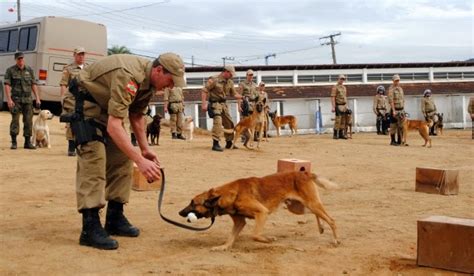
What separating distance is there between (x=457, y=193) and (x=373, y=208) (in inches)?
81.0

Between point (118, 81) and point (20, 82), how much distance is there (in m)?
8.85

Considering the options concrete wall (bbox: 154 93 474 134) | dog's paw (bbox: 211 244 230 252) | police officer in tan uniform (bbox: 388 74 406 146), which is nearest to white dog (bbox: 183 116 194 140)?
police officer in tan uniform (bbox: 388 74 406 146)

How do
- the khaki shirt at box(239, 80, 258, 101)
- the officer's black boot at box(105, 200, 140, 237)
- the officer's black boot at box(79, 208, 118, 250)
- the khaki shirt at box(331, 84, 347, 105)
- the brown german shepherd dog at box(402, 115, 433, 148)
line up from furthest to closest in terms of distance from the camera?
the khaki shirt at box(331, 84, 347, 105) < the brown german shepherd dog at box(402, 115, 433, 148) < the khaki shirt at box(239, 80, 258, 101) < the officer's black boot at box(105, 200, 140, 237) < the officer's black boot at box(79, 208, 118, 250)

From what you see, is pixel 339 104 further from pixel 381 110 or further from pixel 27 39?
pixel 27 39

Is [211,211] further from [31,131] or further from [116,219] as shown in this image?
[31,131]

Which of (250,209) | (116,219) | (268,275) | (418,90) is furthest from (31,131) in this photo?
(418,90)

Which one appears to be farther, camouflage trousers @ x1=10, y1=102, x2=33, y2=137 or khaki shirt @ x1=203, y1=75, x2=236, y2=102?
khaki shirt @ x1=203, y1=75, x2=236, y2=102

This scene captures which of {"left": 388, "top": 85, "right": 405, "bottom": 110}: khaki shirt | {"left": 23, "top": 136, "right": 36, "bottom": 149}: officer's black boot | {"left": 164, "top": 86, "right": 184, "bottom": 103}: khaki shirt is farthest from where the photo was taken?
{"left": 388, "top": 85, "right": 405, "bottom": 110}: khaki shirt

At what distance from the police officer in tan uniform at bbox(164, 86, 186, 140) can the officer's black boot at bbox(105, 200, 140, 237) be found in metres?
12.4

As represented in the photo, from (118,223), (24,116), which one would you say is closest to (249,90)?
(24,116)

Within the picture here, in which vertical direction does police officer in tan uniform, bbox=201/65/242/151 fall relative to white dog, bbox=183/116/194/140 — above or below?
above

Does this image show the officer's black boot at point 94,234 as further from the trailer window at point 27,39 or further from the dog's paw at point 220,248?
the trailer window at point 27,39

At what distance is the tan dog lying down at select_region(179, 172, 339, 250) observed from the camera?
18.8 ft

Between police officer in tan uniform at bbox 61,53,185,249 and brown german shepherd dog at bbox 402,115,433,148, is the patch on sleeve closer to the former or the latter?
police officer in tan uniform at bbox 61,53,185,249
